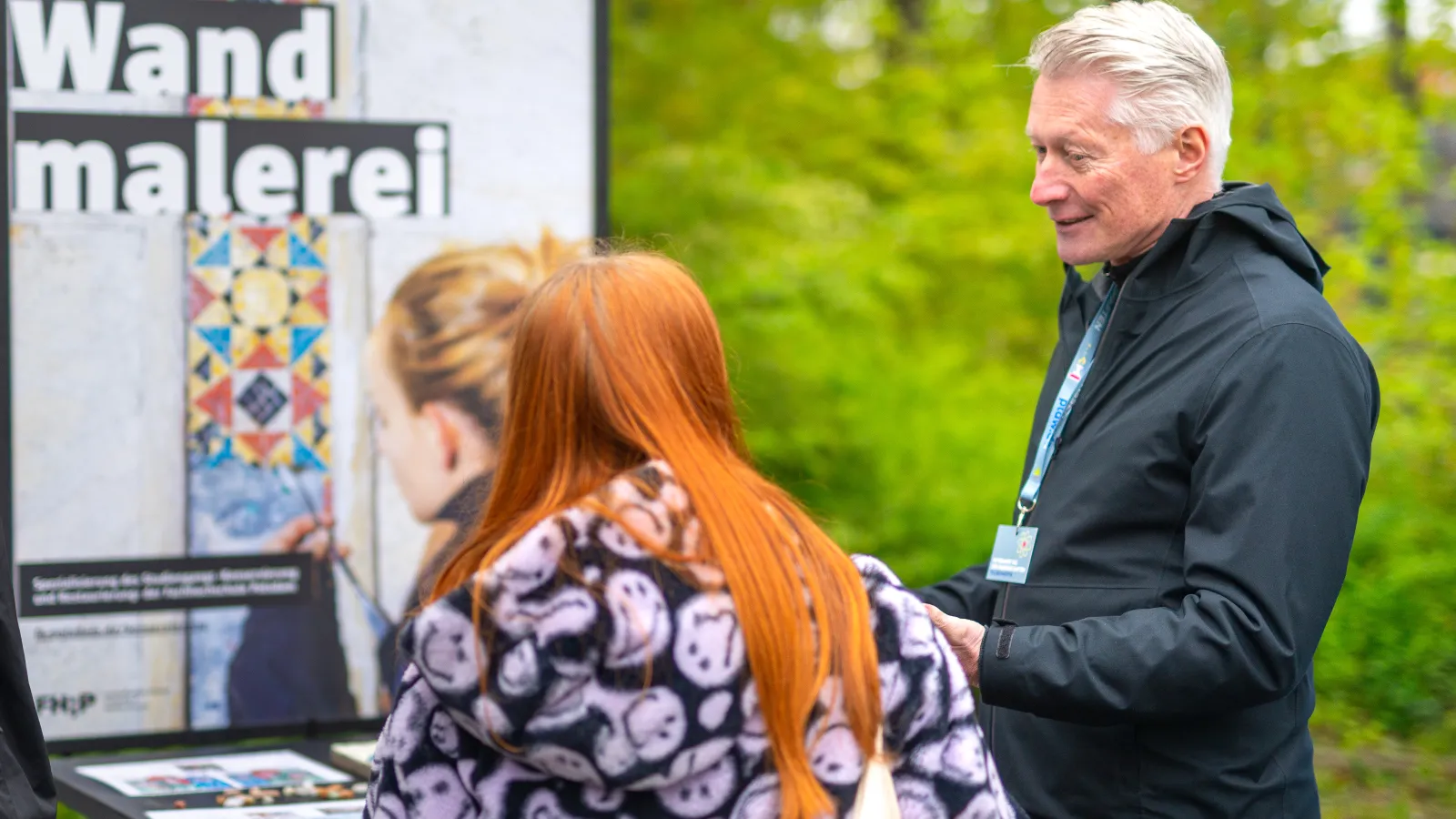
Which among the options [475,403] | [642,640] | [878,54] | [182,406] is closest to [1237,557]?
[642,640]

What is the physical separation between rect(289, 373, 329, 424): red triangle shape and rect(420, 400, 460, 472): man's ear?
262 millimetres

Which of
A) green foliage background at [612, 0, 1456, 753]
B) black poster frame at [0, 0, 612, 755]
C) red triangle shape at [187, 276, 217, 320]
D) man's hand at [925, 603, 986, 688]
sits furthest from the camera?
green foliage background at [612, 0, 1456, 753]

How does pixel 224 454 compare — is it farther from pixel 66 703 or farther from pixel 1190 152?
pixel 1190 152

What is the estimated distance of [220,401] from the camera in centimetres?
332

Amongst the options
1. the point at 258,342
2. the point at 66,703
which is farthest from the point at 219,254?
the point at 66,703

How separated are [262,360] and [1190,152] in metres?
2.05

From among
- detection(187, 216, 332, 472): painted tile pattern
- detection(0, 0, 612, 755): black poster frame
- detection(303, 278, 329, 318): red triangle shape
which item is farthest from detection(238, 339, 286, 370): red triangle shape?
detection(0, 0, 612, 755): black poster frame

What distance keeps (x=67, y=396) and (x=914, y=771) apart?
2262 millimetres

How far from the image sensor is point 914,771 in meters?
1.66

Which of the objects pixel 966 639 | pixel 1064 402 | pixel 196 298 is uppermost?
pixel 196 298

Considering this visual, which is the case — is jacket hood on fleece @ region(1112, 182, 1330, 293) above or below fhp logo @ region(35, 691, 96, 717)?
above

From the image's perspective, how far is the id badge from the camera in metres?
2.26

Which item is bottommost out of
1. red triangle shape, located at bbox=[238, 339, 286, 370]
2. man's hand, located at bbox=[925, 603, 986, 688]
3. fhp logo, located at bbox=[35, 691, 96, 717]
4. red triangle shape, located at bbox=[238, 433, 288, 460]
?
fhp logo, located at bbox=[35, 691, 96, 717]

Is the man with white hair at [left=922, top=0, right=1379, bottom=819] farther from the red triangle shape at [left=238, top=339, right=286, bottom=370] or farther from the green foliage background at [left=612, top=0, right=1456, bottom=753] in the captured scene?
the green foliage background at [left=612, top=0, right=1456, bottom=753]
